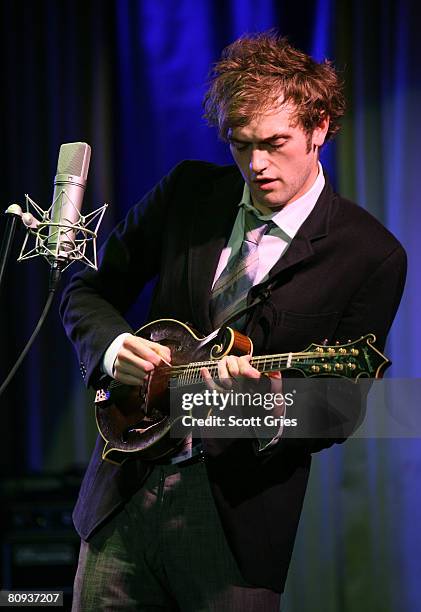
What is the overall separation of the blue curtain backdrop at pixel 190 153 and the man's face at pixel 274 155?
161cm

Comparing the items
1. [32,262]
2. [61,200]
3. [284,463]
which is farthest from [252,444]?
[32,262]

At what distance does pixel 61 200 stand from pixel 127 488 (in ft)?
1.95

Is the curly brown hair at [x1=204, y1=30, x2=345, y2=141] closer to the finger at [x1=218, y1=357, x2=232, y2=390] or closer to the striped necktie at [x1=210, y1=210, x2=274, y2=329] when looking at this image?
the striped necktie at [x1=210, y1=210, x2=274, y2=329]

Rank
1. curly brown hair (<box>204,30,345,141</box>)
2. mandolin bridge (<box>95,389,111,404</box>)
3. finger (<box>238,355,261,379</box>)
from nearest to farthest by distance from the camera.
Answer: finger (<box>238,355,261,379</box>) < curly brown hair (<box>204,30,345,141</box>) < mandolin bridge (<box>95,389,111,404</box>)

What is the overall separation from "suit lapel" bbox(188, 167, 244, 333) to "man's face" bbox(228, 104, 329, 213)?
0.12m

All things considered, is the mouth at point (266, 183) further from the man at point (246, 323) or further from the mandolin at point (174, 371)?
the mandolin at point (174, 371)

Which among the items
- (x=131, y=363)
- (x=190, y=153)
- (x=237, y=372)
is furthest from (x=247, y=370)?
(x=190, y=153)

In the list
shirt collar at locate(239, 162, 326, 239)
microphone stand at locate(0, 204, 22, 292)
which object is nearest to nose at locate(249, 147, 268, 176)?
shirt collar at locate(239, 162, 326, 239)

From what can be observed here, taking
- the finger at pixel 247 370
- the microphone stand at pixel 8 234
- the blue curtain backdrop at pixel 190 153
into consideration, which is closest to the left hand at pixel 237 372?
the finger at pixel 247 370

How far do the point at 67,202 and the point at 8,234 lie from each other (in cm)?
14

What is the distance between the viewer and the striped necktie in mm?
1830

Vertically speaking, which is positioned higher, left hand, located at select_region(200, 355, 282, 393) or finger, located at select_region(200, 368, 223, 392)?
left hand, located at select_region(200, 355, 282, 393)

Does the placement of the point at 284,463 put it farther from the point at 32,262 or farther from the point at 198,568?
the point at 32,262

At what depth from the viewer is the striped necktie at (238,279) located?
1.83m
